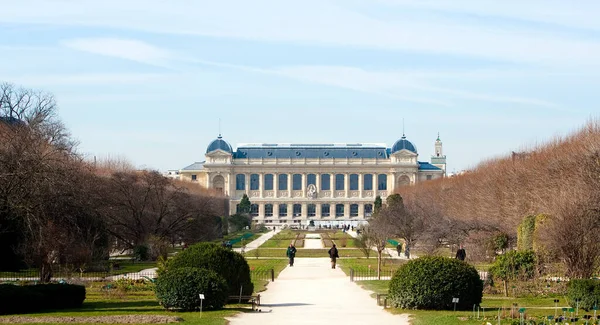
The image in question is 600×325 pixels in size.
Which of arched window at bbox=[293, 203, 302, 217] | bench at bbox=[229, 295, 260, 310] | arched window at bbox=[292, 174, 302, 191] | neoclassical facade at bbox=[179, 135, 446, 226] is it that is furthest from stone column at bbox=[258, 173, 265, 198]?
bench at bbox=[229, 295, 260, 310]

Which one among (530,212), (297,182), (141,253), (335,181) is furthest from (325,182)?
(530,212)

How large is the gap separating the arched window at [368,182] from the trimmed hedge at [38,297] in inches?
4881

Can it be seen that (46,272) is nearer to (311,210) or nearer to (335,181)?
(311,210)

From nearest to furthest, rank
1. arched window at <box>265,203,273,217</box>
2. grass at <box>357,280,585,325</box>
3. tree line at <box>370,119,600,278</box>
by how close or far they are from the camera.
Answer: grass at <box>357,280,585,325</box> < tree line at <box>370,119,600,278</box> < arched window at <box>265,203,273,217</box>

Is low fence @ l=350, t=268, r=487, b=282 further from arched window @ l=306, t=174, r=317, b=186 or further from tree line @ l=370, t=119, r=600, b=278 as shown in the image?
arched window @ l=306, t=174, r=317, b=186

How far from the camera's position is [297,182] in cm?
14850

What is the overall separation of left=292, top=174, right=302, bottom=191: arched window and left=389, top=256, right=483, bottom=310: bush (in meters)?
123

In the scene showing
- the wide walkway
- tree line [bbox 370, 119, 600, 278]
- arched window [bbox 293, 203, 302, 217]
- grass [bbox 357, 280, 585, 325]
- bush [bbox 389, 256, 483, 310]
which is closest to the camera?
grass [bbox 357, 280, 585, 325]

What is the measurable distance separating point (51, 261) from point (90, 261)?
4807mm

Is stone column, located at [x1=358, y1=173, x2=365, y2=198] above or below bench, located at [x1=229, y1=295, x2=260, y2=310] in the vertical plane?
above

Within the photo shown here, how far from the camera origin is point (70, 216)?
3828cm

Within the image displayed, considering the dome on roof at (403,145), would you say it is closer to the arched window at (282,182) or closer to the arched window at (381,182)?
the arched window at (381,182)

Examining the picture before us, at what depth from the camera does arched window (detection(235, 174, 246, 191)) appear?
149 meters

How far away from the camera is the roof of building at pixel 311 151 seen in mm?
149000
